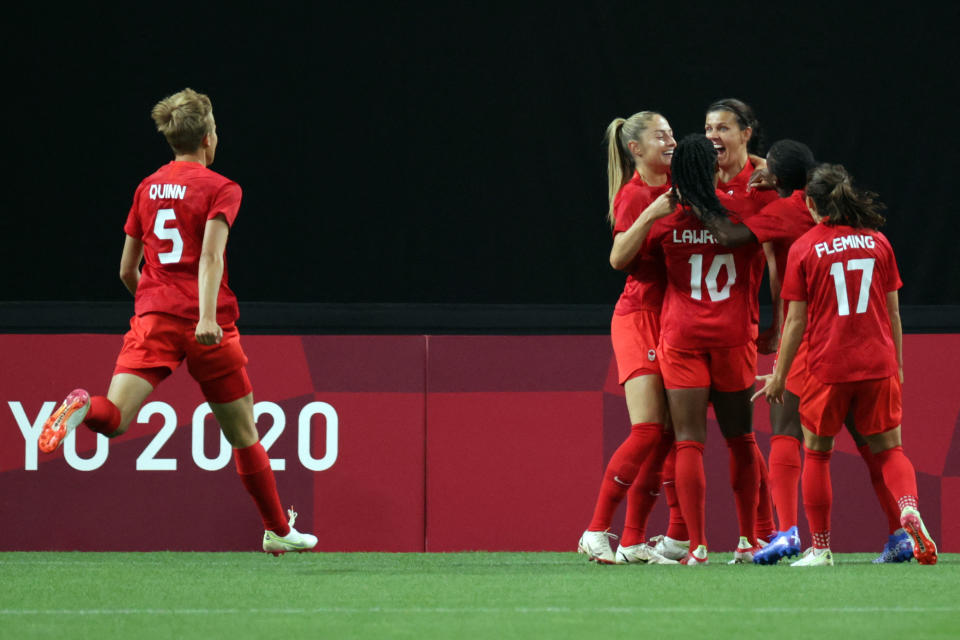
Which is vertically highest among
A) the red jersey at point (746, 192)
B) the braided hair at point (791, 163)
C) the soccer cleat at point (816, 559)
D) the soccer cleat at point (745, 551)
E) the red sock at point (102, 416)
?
the braided hair at point (791, 163)

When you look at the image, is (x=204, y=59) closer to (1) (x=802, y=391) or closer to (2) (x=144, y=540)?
(2) (x=144, y=540)

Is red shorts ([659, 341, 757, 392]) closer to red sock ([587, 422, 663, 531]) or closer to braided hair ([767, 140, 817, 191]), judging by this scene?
red sock ([587, 422, 663, 531])

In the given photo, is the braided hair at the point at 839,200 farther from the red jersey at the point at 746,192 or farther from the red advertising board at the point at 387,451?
the red advertising board at the point at 387,451

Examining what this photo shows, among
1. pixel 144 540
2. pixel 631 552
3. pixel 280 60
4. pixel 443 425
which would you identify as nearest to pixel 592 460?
pixel 443 425

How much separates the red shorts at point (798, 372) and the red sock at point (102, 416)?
2213 mm

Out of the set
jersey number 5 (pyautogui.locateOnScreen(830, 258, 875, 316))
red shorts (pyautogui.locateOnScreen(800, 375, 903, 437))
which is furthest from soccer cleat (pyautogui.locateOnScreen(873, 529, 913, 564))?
jersey number 5 (pyautogui.locateOnScreen(830, 258, 875, 316))

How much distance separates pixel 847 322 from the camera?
468cm

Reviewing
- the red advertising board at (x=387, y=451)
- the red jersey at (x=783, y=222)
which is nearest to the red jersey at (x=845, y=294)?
the red jersey at (x=783, y=222)

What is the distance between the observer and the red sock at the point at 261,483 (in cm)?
485

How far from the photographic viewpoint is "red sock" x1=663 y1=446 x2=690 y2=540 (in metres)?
5.12

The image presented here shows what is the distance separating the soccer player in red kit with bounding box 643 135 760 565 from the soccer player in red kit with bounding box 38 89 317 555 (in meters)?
1.41

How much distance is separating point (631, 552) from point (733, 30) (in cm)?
309

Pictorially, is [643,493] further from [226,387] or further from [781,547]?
[226,387]

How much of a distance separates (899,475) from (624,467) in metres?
0.89
